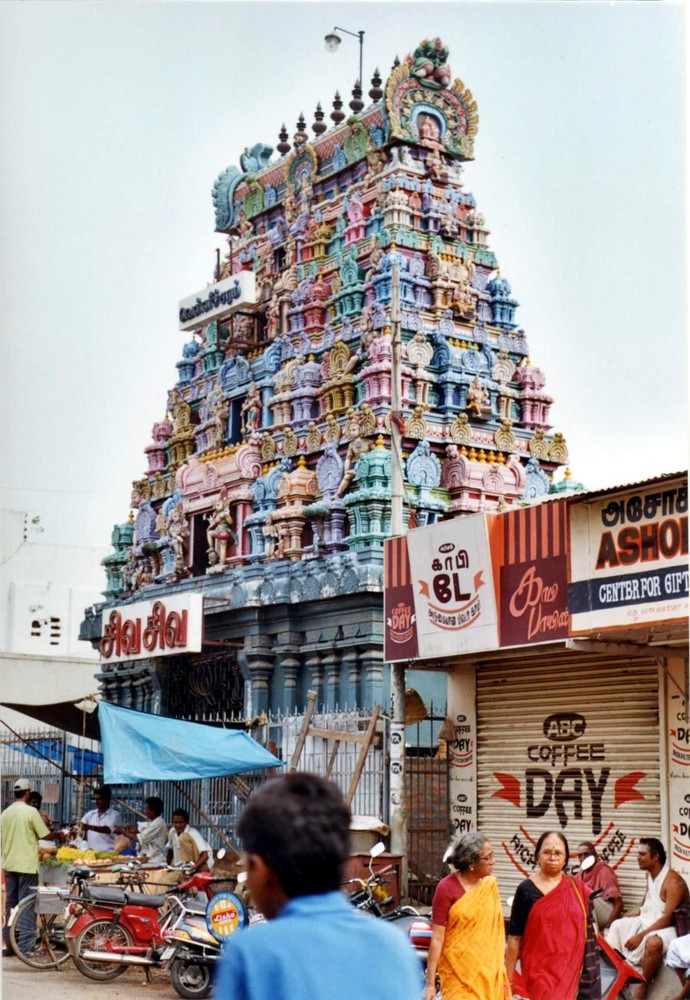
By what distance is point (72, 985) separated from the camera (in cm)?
1248

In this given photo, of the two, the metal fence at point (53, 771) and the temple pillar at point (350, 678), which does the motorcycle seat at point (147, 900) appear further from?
the metal fence at point (53, 771)

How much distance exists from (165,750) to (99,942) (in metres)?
3.09

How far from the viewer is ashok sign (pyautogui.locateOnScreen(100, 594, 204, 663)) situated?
2380cm

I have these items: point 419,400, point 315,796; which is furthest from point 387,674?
point 315,796

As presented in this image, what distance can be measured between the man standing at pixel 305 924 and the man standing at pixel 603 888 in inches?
395

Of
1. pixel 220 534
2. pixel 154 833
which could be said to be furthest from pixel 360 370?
pixel 154 833

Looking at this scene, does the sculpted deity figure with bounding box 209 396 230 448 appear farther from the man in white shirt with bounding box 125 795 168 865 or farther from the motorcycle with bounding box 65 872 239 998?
the motorcycle with bounding box 65 872 239 998

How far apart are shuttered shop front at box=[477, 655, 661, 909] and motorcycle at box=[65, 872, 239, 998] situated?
148 inches

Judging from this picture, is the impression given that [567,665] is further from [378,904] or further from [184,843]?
[184,843]

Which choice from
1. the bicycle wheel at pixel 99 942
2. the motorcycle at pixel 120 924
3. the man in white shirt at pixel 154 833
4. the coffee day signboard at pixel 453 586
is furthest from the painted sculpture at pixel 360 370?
the bicycle wheel at pixel 99 942

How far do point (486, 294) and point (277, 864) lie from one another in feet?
76.2

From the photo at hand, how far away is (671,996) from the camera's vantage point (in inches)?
380

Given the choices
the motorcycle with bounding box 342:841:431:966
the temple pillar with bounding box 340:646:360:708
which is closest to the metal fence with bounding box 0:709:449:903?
the temple pillar with bounding box 340:646:360:708

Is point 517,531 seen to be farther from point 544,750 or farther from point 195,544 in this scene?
point 195,544
